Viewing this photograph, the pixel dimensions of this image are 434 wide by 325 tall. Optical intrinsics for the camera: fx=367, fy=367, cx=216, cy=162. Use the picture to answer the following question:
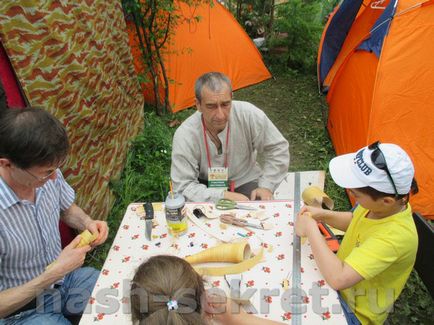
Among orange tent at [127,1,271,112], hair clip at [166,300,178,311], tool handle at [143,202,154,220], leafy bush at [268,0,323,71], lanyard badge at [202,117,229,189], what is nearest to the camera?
hair clip at [166,300,178,311]

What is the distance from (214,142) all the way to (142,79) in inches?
95.5

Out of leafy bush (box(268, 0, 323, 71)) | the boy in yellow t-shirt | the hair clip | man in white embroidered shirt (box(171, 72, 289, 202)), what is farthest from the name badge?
leafy bush (box(268, 0, 323, 71))

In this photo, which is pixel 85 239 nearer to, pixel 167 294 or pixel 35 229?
pixel 35 229

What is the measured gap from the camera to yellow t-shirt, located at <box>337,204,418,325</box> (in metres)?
1.42

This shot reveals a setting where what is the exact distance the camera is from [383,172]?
1.41 m

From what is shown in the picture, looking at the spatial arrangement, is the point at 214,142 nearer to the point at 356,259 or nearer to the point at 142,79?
the point at 356,259

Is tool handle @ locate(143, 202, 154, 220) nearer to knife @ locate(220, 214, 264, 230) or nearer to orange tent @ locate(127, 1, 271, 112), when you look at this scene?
knife @ locate(220, 214, 264, 230)

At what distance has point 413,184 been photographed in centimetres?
149

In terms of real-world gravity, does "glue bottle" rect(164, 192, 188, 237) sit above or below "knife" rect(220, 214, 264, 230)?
above

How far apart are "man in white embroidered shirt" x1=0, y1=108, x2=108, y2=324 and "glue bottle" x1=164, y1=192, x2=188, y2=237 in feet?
1.23

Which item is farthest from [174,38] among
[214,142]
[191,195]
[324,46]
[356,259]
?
[356,259]

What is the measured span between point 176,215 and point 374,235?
868 mm

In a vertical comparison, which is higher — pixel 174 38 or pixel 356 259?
pixel 174 38

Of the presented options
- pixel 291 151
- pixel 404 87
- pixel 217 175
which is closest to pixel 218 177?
pixel 217 175
